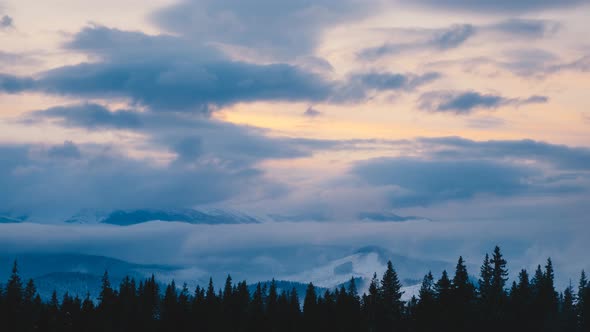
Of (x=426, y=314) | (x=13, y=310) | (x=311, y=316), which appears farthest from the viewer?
(x=311, y=316)

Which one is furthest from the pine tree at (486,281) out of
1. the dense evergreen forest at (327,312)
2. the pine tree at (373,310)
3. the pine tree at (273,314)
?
the pine tree at (273,314)

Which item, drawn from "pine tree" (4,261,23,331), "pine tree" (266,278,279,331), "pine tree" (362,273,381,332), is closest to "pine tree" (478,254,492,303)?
"pine tree" (362,273,381,332)

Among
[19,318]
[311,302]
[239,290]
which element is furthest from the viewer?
[239,290]

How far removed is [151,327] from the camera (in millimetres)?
165625

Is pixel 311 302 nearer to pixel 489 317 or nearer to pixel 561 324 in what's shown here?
pixel 489 317

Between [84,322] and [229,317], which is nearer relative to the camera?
[84,322]

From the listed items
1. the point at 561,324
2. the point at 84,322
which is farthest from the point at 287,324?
the point at 561,324

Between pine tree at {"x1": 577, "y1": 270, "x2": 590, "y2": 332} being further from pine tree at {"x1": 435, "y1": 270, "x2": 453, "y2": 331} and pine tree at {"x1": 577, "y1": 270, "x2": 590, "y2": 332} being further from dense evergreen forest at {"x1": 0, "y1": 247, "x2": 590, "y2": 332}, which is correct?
pine tree at {"x1": 435, "y1": 270, "x2": 453, "y2": 331}

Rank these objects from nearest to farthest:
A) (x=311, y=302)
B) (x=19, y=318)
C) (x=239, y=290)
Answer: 1. (x=19, y=318)
2. (x=311, y=302)
3. (x=239, y=290)

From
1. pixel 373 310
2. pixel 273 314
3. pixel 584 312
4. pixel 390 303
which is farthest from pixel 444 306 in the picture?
pixel 584 312

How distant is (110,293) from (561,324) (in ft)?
254

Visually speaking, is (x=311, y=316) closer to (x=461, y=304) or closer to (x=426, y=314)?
(x=426, y=314)

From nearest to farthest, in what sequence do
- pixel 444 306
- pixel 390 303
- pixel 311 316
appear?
pixel 444 306
pixel 311 316
pixel 390 303

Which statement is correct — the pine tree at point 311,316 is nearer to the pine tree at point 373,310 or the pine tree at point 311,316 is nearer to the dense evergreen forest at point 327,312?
the dense evergreen forest at point 327,312
